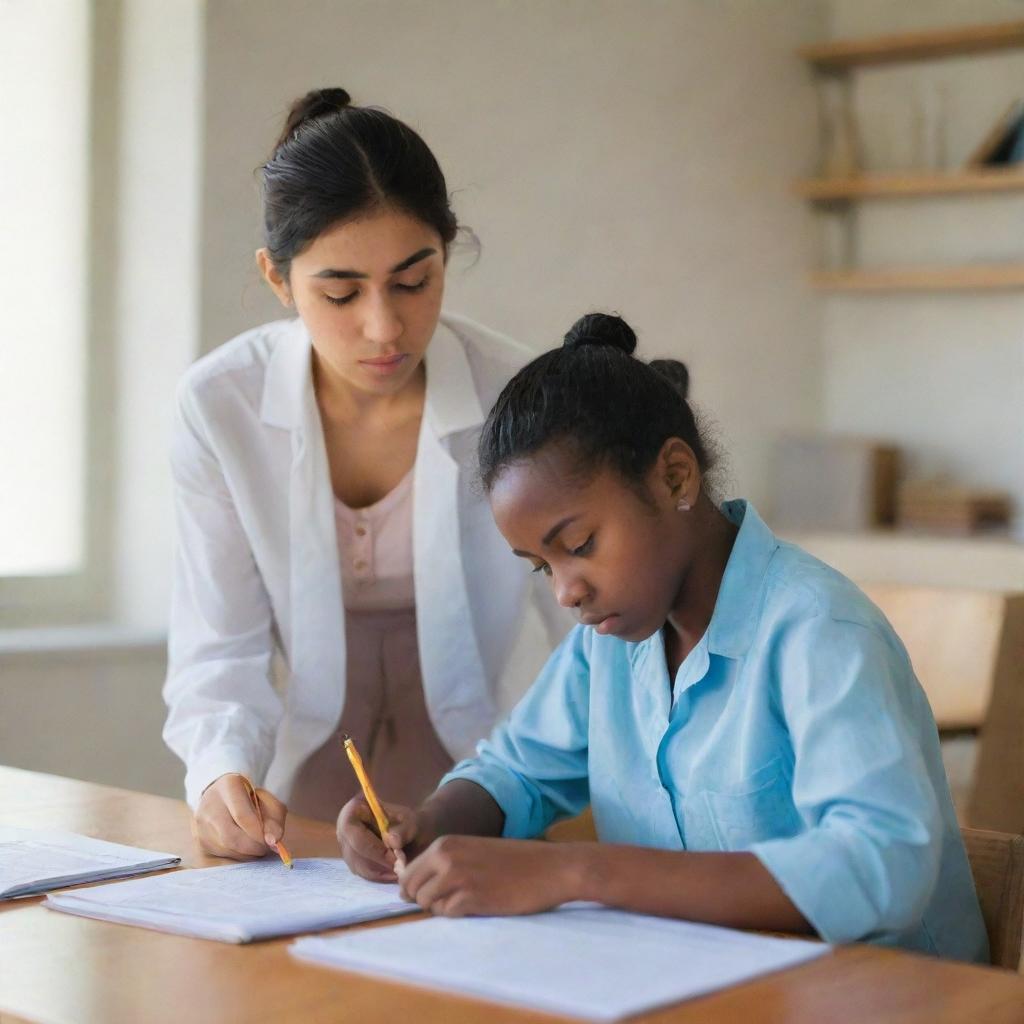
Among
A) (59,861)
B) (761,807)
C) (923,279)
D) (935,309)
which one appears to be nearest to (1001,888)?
(761,807)

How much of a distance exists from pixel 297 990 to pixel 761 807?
18.6 inches

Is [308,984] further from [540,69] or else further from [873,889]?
[540,69]

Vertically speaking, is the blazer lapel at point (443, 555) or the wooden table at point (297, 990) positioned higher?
the blazer lapel at point (443, 555)

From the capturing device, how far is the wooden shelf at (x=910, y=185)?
4.34m

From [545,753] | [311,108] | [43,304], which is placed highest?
[311,108]

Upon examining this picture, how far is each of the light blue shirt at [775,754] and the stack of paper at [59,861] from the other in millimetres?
329

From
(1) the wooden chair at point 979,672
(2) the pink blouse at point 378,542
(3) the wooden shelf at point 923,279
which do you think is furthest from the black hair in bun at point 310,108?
(3) the wooden shelf at point 923,279

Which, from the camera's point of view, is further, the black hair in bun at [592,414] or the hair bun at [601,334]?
the hair bun at [601,334]

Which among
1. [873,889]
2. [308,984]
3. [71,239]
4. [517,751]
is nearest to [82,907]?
[308,984]

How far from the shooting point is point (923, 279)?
14.7 ft

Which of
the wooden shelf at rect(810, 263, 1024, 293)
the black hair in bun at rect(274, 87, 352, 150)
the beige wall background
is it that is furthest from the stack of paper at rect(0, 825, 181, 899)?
the wooden shelf at rect(810, 263, 1024, 293)

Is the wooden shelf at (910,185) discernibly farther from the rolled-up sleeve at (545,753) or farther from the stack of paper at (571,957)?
the stack of paper at (571,957)

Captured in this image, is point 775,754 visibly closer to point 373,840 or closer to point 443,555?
point 373,840

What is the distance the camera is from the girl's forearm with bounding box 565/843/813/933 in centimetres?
113
